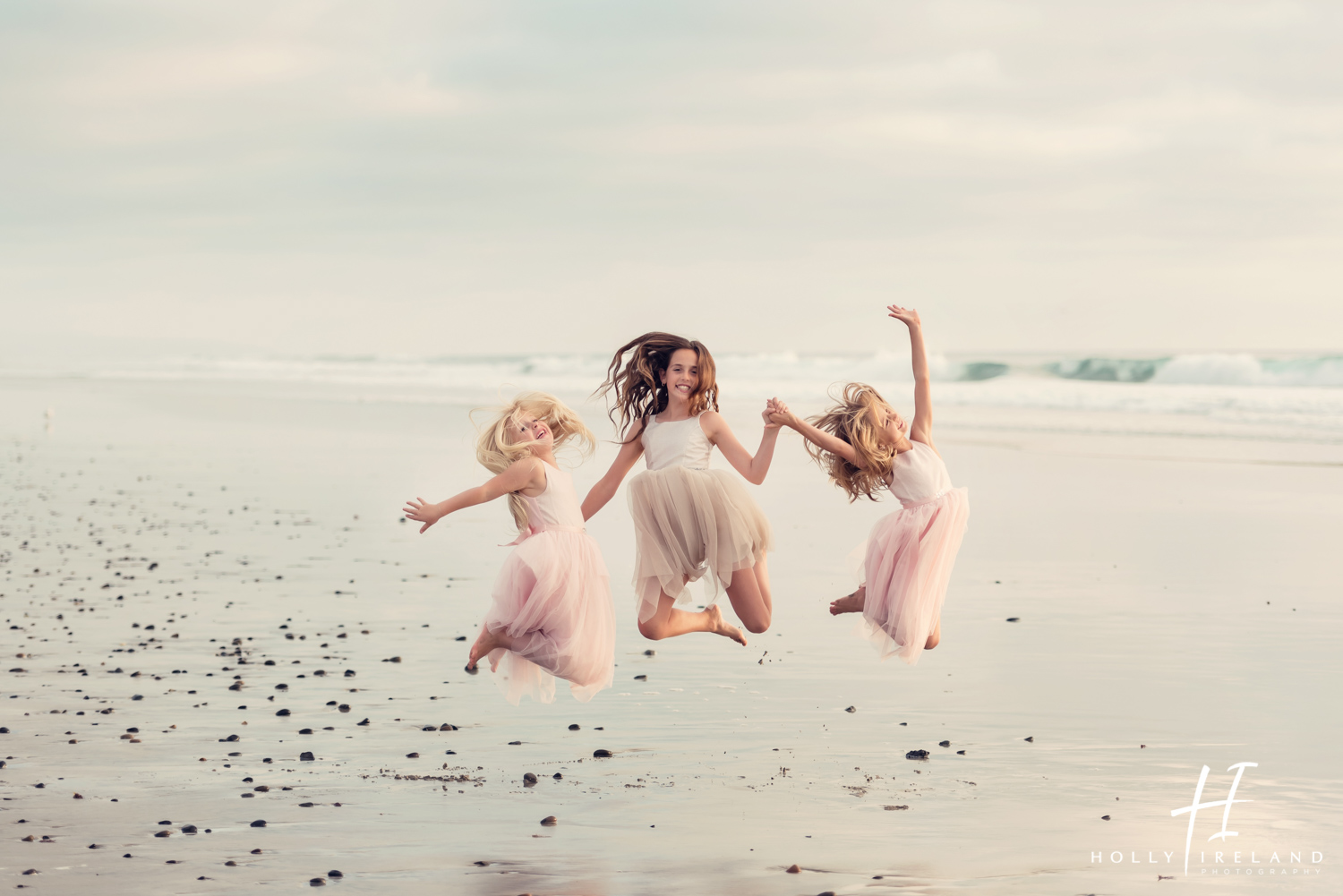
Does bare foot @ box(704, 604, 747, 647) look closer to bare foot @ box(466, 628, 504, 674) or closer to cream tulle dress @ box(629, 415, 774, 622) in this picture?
cream tulle dress @ box(629, 415, 774, 622)

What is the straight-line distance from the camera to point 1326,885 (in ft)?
17.6

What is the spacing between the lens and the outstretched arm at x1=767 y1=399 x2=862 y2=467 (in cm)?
769

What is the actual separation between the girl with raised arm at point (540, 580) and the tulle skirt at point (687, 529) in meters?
0.71

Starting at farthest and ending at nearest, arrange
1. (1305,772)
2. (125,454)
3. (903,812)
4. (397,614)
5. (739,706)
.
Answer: (125,454), (397,614), (739,706), (1305,772), (903,812)

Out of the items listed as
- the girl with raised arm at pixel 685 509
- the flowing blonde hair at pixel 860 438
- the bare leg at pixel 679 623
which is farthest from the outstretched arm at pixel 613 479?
the flowing blonde hair at pixel 860 438

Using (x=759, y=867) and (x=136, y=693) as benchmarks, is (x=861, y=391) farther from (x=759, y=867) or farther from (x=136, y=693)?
(x=136, y=693)

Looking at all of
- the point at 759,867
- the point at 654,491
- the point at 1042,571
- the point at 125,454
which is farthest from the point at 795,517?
the point at 125,454

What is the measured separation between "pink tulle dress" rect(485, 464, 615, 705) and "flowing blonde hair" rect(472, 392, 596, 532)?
0.48 ft

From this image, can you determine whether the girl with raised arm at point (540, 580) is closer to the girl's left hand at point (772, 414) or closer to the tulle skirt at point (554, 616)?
the tulle skirt at point (554, 616)

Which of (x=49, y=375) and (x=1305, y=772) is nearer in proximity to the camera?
(x=1305, y=772)

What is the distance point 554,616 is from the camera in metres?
7.61

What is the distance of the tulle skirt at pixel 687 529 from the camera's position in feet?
27.9

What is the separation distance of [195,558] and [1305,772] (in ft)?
32.6

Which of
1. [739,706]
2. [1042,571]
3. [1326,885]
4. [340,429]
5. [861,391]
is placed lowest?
[1326,885]
